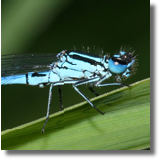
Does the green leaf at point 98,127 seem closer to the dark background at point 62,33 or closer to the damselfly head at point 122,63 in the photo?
the damselfly head at point 122,63

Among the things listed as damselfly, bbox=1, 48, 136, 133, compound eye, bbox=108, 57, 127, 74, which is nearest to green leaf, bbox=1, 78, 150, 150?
damselfly, bbox=1, 48, 136, 133

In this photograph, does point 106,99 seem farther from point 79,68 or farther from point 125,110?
point 79,68

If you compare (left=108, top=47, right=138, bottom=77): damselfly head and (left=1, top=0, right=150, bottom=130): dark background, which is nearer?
(left=108, top=47, right=138, bottom=77): damselfly head

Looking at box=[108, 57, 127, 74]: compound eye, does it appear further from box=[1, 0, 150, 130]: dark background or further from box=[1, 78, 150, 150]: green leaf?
box=[1, 78, 150, 150]: green leaf

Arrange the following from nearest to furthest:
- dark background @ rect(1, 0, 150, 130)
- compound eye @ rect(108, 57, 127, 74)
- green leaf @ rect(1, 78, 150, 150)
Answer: green leaf @ rect(1, 78, 150, 150)
compound eye @ rect(108, 57, 127, 74)
dark background @ rect(1, 0, 150, 130)

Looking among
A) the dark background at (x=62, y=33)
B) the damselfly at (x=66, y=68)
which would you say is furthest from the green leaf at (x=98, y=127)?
the dark background at (x=62, y=33)
